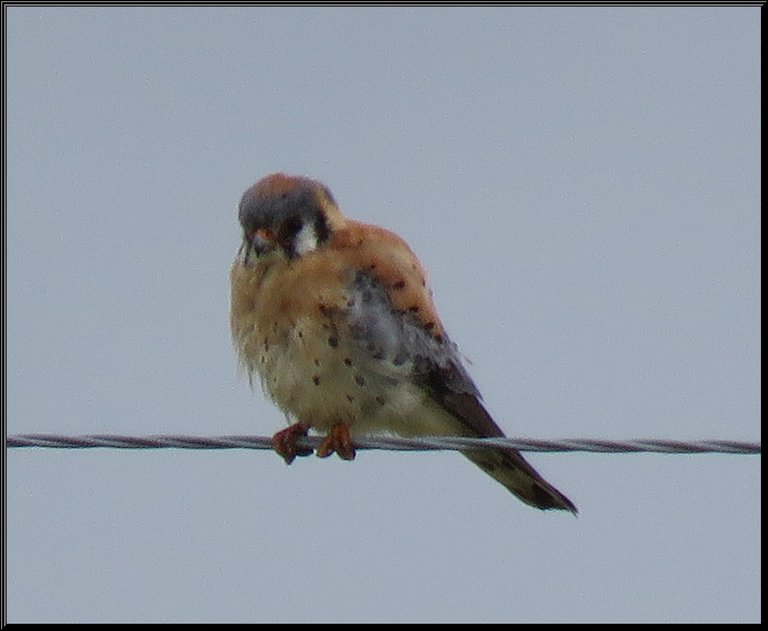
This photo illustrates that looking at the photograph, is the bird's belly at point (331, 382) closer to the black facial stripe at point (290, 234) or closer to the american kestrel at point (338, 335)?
the american kestrel at point (338, 335)

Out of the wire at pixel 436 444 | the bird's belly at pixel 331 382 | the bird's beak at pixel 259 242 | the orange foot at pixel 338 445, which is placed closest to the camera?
the wire at pixel 436 444

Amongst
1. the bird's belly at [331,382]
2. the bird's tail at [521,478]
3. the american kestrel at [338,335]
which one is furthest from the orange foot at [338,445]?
the bird's tail at [521,478]

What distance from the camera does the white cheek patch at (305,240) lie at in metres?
5.99

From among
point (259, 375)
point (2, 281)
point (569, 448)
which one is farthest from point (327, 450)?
point (2, 281)

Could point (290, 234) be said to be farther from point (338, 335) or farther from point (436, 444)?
point (436, 444)

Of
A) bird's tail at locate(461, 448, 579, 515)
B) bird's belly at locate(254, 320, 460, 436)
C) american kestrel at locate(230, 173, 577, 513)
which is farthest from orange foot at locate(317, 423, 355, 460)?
bird's tail at locate(461, 448, 579, 515)

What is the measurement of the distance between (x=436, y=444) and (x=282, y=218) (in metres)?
1.75

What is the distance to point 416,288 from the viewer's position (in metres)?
6.13

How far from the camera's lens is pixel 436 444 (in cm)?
448

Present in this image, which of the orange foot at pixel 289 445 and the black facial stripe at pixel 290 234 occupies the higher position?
the black facial stripe at pixel 290 234

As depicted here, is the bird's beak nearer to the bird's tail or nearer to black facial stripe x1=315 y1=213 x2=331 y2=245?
→ black facial stripe x1=315 y1=213 x2=331 y2=245

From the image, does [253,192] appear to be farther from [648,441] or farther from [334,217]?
[648,441]

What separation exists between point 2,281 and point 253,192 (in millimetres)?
1811

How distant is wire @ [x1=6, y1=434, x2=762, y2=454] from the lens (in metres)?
4.14
